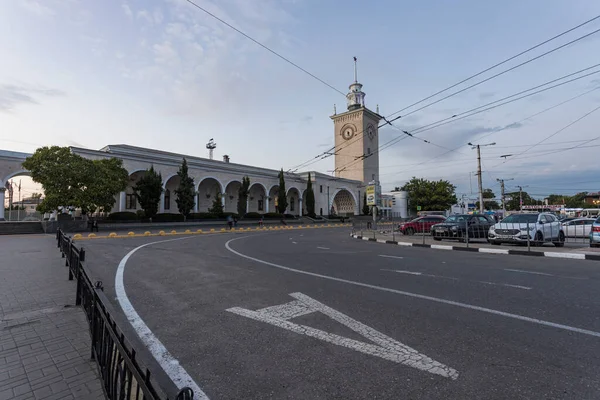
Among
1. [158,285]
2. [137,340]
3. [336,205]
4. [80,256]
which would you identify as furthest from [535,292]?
[336,205]

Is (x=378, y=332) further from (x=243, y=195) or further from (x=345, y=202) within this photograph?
(x=345, y=202)

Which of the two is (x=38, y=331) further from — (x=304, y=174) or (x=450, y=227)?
(x=304, y=174)

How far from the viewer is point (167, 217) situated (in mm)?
33875

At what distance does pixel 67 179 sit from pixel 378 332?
93.1 feet

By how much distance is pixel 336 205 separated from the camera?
66.8 metres

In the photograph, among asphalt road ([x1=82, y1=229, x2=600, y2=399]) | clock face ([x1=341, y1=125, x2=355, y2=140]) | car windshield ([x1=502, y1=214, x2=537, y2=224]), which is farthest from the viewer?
clock face ([x1=341, y1=125, x2=355, y2=140])

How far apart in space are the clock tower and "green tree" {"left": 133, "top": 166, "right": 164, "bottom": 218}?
4072 centimetres

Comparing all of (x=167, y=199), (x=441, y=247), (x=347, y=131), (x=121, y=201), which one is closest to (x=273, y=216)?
(x=167, y=199)

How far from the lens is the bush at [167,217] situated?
33072mm

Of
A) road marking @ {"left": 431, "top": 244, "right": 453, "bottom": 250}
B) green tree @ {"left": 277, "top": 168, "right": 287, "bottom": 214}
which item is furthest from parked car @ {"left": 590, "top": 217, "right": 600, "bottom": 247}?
green tree @ {"left": 277, "top": 168, "right": 287, "bottom": 214}

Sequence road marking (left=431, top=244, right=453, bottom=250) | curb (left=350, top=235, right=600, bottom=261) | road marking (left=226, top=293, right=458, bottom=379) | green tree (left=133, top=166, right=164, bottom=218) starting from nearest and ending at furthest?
road marking (left=226, top=293, right=458, bottom=379), curb (left=350, top=235, right=600, bottom=261), road marking (left=431, top=244, right=453, bottom=250), green tree (left=133, top=166, right=164, bottom=218)

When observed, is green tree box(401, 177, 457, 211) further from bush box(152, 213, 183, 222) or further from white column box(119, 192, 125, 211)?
white column box(119, 192, 125, 211)

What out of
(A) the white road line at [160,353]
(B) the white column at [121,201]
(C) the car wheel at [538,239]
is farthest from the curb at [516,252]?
(B) the white column at [121,201]

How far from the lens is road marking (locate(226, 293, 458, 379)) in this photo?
10.2 feet
